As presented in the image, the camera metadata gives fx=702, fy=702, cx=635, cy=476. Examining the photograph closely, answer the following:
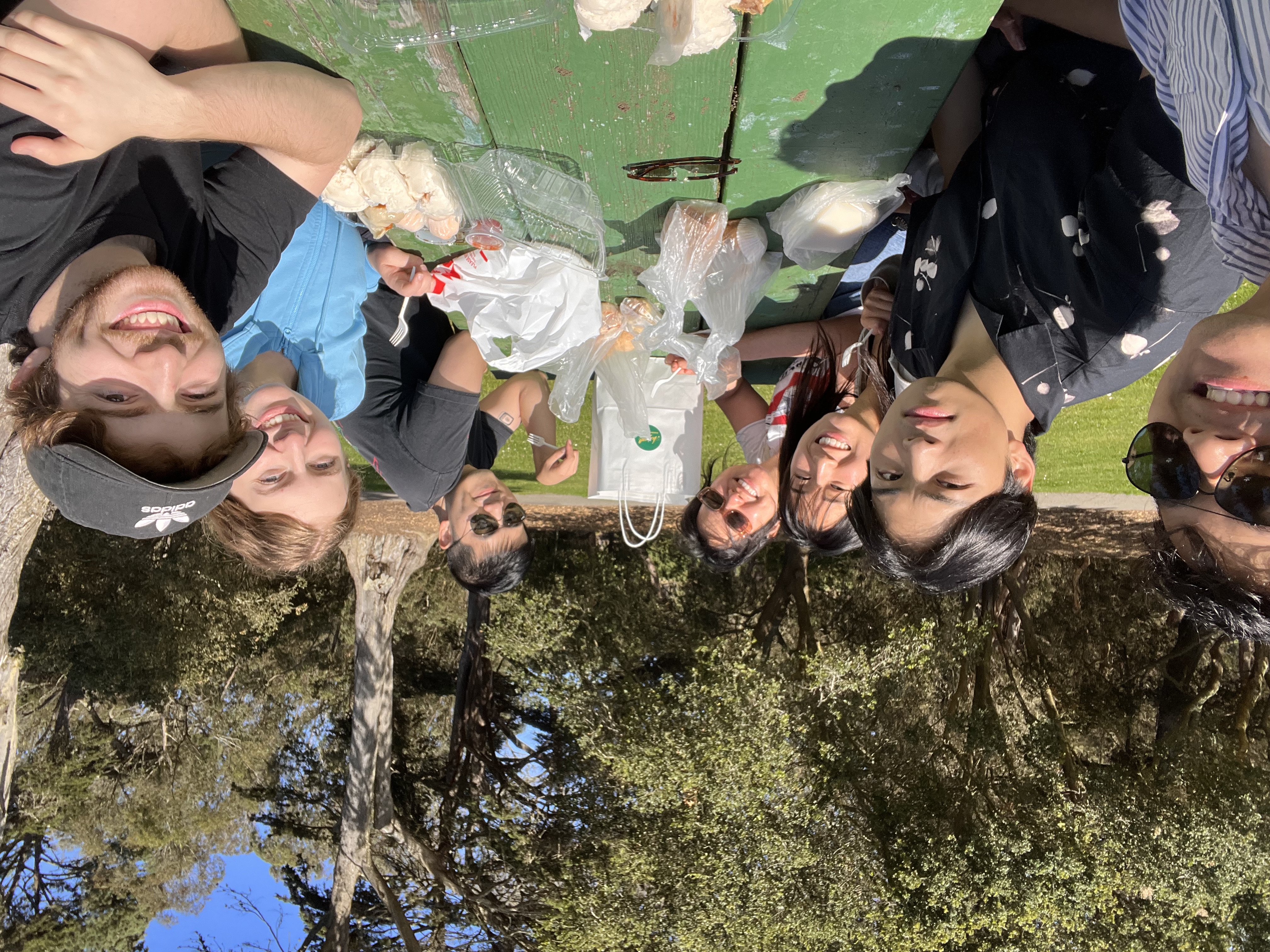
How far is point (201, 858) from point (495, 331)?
810 cm

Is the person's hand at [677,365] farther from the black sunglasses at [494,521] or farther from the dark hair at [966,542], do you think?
the dark hair at [966,542]

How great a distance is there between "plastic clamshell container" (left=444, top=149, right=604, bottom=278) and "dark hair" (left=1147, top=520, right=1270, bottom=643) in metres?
2.09

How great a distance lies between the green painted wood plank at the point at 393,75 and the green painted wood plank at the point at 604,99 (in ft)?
0.20

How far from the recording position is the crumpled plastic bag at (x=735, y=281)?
2.77 metres

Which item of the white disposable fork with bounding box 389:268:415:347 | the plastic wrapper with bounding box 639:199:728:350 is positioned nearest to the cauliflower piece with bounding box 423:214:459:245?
the white disposable fork with bounding box 389:268:415:347

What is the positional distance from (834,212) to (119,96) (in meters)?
2.05

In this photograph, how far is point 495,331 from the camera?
9.91 ft

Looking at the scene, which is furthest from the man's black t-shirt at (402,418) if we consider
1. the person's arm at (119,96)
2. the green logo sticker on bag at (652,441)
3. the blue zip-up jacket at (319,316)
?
the person's arm at (119,96)

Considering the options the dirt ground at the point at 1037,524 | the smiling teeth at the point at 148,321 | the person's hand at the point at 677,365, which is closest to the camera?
the smiling teeth at the point at 148,321

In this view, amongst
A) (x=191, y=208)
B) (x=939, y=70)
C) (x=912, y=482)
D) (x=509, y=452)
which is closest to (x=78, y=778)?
(x=509, y=452)

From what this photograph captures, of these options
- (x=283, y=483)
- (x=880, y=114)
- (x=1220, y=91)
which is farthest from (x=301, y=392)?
(x=1220, y=91)

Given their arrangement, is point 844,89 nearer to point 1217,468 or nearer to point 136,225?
point 1217,468

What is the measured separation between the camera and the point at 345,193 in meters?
2.30

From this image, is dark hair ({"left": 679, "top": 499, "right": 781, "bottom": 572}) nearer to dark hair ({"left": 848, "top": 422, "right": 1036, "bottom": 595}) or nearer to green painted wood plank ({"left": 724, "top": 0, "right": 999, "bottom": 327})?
dark hair ({"left": 848, "top": 422, "right": 1036, "bottom": 595})
